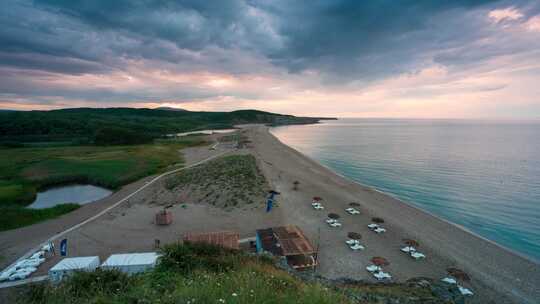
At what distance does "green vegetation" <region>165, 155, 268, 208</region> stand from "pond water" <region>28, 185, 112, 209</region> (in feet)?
32.9

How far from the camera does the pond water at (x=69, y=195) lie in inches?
1261

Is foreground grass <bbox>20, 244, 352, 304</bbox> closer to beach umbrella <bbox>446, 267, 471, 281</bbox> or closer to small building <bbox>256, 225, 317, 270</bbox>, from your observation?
small building <bbox>256, 225, 317, 270</bbox>

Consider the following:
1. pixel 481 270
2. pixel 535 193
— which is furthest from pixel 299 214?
pixel 535 193

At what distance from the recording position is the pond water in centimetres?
3203

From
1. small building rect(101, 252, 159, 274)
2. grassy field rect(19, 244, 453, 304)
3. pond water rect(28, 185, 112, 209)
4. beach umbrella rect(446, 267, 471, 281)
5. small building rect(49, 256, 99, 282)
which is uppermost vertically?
grassy field rect(19, 244, 453, 304)

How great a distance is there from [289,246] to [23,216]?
87.0 ft

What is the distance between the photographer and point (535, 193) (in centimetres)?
3438

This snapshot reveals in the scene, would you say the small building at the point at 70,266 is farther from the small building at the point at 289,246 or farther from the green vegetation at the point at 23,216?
the green vegetation at the point at 23,216

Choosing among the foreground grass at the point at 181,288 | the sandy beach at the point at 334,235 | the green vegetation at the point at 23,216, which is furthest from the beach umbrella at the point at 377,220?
the green vegetation at the point at 23,216

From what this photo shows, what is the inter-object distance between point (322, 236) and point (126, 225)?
17302 millimetres

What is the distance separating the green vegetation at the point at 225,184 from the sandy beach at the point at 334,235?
1556 millimetres

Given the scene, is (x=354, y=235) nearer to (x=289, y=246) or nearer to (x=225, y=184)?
(x=289, y=246)

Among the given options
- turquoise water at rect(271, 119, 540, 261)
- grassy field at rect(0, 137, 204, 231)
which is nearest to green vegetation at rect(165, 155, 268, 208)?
grassy field at rect(0, 137, 204, 231)

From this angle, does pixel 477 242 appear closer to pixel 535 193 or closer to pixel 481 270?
pixel 481 270
